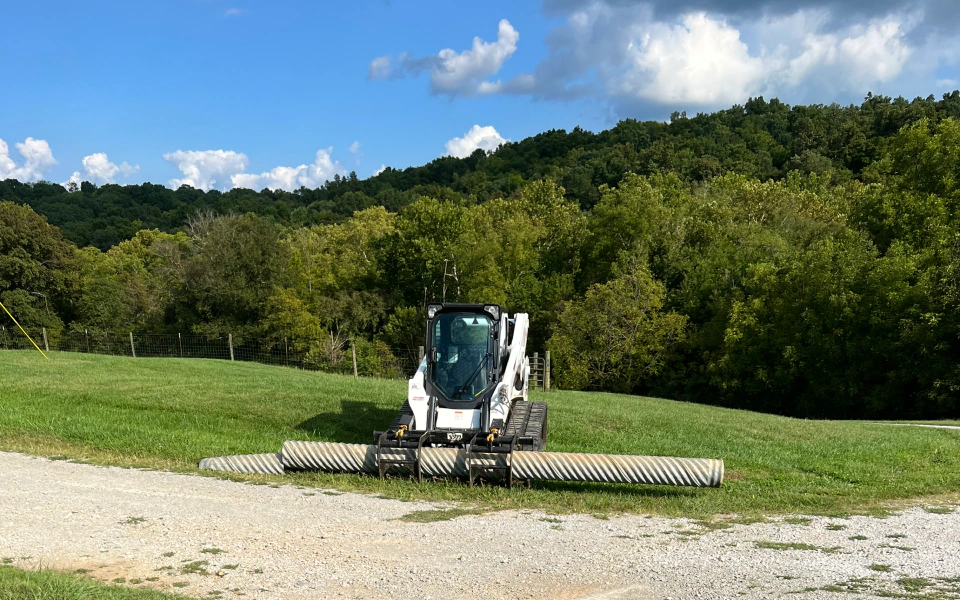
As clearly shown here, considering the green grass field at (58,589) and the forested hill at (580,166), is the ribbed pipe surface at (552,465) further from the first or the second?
the forested hill at (580,166)

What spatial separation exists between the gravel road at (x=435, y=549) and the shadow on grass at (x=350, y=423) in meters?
4.45

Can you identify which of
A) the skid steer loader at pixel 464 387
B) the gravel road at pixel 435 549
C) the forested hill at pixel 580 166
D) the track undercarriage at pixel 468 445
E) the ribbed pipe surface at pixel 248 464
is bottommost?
the gravel road at pixel 435 549

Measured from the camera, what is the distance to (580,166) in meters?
93.3

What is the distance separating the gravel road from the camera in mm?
6277

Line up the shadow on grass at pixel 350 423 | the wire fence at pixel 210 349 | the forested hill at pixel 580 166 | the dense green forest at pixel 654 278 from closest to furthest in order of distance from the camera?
the shadow on grass at pixel 350 423
the dense green forest at pixel 654 278
the wire fence at pixel 210 349
the forested hill at pixel 580 166

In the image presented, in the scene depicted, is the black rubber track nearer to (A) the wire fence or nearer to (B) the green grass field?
(B) the green grass field

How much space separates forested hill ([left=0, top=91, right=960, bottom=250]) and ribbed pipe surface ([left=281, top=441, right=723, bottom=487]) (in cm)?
6190

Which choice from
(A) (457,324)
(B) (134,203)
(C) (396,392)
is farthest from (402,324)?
(B) (134,203)

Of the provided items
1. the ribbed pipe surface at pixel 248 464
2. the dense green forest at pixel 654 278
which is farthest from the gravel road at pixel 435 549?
the dense green forest at pixel 654 278

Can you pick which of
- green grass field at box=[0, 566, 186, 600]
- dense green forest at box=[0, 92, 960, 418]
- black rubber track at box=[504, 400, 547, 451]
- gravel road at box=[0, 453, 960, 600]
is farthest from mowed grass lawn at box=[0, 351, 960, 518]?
dense green forest at box=[0, 92, 960, 418]

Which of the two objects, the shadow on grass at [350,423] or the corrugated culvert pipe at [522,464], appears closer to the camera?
the corrugated culvert pipe at [522,464]

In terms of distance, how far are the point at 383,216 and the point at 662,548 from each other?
6562cm

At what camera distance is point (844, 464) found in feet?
41.4

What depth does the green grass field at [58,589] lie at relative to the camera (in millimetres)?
5133
